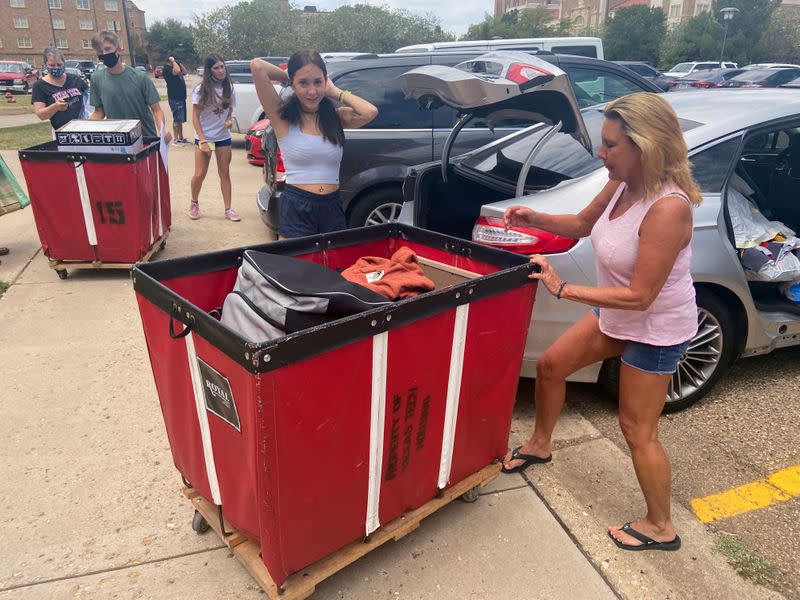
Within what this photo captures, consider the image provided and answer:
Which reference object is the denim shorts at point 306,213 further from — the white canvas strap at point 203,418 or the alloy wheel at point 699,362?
the alloy wheel at point 699,362

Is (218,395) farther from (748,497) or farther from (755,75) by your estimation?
(755,75)

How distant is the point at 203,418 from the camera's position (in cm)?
196

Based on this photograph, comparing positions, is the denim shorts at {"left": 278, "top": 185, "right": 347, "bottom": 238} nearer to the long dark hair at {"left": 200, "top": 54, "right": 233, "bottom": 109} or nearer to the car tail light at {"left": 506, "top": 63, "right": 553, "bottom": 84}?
the car tail light at {"left": 506, "top": 63, "right": 553, "bottom": 84}

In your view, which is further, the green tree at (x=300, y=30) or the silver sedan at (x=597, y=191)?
the green tree at (x=300, y=30)

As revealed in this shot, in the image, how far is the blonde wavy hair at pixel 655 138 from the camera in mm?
1973

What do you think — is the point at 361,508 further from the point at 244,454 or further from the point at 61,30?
the point at 61,30

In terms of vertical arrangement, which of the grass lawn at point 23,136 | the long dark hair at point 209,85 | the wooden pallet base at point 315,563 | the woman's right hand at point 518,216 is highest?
the long dark hair at point 209,85

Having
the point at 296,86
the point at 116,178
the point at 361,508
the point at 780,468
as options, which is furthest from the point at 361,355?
the point at 116,178

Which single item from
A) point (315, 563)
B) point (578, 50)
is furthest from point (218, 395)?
point (578, 50)

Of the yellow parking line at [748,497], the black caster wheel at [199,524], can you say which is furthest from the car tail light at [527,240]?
the black caster wheel at [199,524]

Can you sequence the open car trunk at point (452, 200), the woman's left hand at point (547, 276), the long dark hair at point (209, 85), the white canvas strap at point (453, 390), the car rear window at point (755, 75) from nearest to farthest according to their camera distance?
the white canvas strap at point (453, 390), the woman's left hand at point (547, 276), the open car trunk at point (452, 200), the long dark hair at point (209, 85), the car rear window at point (755, 75)

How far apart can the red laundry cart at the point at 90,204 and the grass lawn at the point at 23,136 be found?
7.98m

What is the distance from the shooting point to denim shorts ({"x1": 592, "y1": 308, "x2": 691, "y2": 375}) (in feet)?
7.31

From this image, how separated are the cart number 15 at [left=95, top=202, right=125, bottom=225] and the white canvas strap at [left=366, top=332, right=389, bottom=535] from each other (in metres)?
3.90
